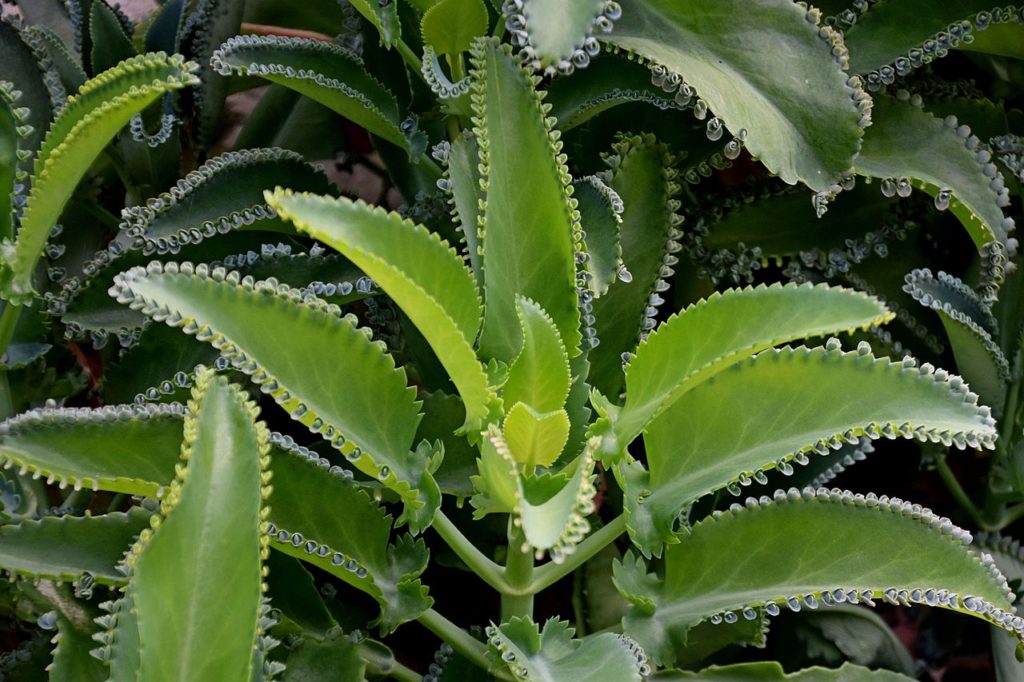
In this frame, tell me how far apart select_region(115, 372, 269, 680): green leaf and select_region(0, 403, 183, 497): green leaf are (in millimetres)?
95

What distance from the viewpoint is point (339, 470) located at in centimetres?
60

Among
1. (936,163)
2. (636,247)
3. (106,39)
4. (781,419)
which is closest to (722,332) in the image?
(781,419)

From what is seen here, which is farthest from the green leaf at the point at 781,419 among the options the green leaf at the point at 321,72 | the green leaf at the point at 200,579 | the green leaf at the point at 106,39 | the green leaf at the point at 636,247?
the green leaf at the point at 106,39

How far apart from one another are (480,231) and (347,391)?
117mm

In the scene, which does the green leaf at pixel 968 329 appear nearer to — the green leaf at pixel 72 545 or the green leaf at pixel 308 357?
the green leaf at pixel 308 357

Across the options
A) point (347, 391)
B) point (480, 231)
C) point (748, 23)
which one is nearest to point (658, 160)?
point (748, 23)

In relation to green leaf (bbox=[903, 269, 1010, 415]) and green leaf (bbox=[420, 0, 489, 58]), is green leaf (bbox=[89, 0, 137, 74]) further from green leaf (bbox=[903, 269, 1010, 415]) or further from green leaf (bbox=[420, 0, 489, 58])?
green leaf (bbox=[903, 269, 1010, 415])

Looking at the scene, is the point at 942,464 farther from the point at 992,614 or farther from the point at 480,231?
the point at 480,231

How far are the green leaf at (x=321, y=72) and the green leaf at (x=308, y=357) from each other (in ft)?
0.83

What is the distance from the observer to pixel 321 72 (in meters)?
0.76

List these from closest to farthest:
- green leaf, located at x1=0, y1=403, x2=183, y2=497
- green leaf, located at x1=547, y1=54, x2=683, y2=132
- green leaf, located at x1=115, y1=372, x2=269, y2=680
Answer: green leaf, located at x1=115, y1=372, x2=269, y2=680, green leaf, located at x1=0, y1=403, x2=183, y2=497, green leaf, located at x1=547, y1=54, x2=683, y2=132

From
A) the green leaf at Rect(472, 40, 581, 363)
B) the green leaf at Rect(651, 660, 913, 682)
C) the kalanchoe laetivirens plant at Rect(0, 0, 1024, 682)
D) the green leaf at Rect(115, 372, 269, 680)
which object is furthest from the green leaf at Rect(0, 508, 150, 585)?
the green leaf at Rect(651, 660, 913, 682)

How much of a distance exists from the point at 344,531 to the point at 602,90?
1.23ft

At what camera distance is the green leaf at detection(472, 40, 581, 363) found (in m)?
0.58
